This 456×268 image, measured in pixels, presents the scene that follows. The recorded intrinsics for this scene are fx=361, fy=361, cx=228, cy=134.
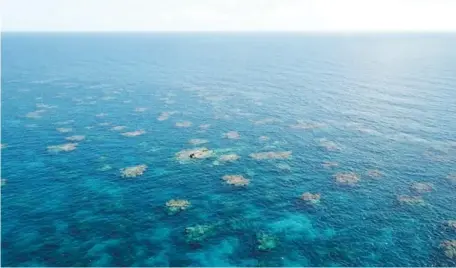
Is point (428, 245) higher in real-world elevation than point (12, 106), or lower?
lower

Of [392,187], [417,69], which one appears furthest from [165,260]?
[417,69]

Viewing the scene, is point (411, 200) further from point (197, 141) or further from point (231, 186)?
point (197, 141)

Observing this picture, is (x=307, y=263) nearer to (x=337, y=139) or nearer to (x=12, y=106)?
(x=337, y=139)


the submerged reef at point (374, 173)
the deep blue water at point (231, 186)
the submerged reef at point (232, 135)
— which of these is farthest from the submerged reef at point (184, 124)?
the submerged reef at point (374, 173)

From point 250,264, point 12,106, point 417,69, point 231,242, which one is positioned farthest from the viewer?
point 417,69

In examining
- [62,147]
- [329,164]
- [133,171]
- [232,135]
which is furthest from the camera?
[232,135]

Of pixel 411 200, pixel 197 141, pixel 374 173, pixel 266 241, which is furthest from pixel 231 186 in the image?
pixel 411 200
